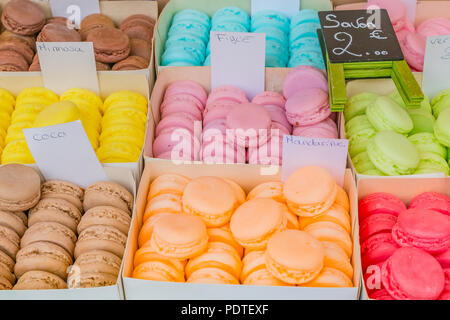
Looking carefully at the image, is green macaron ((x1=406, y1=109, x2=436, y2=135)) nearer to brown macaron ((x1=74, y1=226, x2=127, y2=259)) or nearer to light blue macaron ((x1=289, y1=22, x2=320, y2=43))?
light blue macaron ((x1=289, y1=22, x2=320, y2=43))

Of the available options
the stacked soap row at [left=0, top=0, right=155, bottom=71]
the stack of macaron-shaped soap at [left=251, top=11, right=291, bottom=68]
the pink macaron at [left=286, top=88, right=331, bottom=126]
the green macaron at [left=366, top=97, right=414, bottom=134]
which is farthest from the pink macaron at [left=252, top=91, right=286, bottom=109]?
the stacked soap row at [left=0, top=0, right=155, bottom=71]

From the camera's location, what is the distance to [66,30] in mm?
2846

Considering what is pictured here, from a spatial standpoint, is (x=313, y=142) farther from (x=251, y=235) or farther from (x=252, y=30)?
(x=252, y=30)

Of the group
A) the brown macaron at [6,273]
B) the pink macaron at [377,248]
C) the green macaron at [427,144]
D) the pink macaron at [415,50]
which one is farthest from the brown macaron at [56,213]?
the pink macaron at [415,50]

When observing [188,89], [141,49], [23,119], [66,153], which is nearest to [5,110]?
[23,119]

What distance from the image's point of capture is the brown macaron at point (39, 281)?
1.67 meters

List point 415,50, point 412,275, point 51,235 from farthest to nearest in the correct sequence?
point 415,50
point 51,235
point 412,275

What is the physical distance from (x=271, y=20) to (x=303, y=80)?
0.70 meters

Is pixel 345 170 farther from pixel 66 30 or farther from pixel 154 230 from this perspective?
pixel 66 30

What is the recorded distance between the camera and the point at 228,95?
8.23ft

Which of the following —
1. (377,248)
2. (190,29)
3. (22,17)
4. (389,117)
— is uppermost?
(22,17)

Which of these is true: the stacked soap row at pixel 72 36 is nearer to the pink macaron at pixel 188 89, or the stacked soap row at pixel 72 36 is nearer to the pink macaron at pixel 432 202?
the pink macaron at pixel 188 89

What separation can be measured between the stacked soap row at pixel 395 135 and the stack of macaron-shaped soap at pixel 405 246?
148 millimetres

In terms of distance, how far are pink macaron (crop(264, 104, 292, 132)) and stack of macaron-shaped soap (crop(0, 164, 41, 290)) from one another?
1077 millimetres
